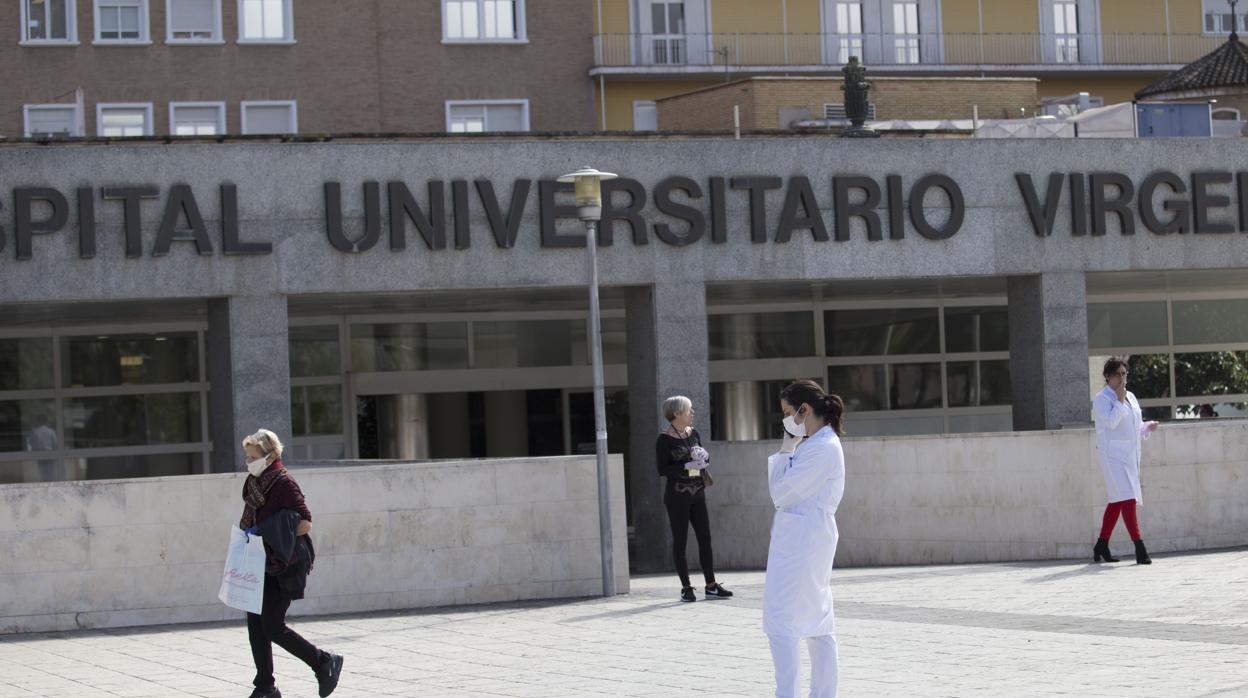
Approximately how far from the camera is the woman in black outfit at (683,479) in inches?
589

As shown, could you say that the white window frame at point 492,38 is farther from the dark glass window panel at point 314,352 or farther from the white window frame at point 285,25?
the dark glass window panel at point 314,352

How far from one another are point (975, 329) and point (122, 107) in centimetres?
2047

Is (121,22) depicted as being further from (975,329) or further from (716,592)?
(716,592)

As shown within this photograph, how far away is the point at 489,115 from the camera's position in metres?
41.9

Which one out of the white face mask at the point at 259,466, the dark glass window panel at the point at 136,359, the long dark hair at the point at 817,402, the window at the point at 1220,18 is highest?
the window at the point at 1220,18

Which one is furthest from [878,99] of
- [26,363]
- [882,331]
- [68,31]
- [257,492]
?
[257,492]

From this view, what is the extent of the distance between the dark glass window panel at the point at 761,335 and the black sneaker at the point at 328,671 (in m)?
16.2

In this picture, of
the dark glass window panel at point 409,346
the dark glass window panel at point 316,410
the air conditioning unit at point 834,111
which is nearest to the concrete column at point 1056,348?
the dark glass window panel at point 409,346

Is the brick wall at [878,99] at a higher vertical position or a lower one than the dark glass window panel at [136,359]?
higher

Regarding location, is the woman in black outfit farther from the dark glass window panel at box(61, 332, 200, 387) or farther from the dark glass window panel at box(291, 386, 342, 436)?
the dark glass window panel at box(61, 332, 200, 387)

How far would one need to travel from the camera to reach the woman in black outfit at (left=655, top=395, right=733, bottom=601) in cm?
1496

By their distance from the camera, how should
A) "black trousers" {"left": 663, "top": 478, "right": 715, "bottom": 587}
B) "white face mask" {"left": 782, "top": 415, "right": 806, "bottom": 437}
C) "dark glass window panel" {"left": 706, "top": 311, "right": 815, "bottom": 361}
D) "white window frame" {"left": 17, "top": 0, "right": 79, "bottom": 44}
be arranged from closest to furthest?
"white face mask" {"left": 782, "top": 415, "right": 806, "bottom": 437}, "black trousers" {"left": 663, "top": 478, "right": 715, "bottom": 587}, "dark glass window panel" {"left": 706, "top": 311, "right": 815, "bottom": 361}, "white window frame" {"left": 17, "top": 0, "right": 79, "bottom": 44}

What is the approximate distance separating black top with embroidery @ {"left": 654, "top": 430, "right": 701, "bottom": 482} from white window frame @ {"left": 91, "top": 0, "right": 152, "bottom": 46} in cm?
2752

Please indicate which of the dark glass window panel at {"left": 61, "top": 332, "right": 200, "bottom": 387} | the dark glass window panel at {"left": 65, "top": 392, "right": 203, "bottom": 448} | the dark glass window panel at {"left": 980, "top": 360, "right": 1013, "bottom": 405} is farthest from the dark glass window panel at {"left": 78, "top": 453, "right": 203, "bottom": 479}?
the dark glass window panel at {"left": 980, "top": 360, "right": 1013, "bottom": 405}
